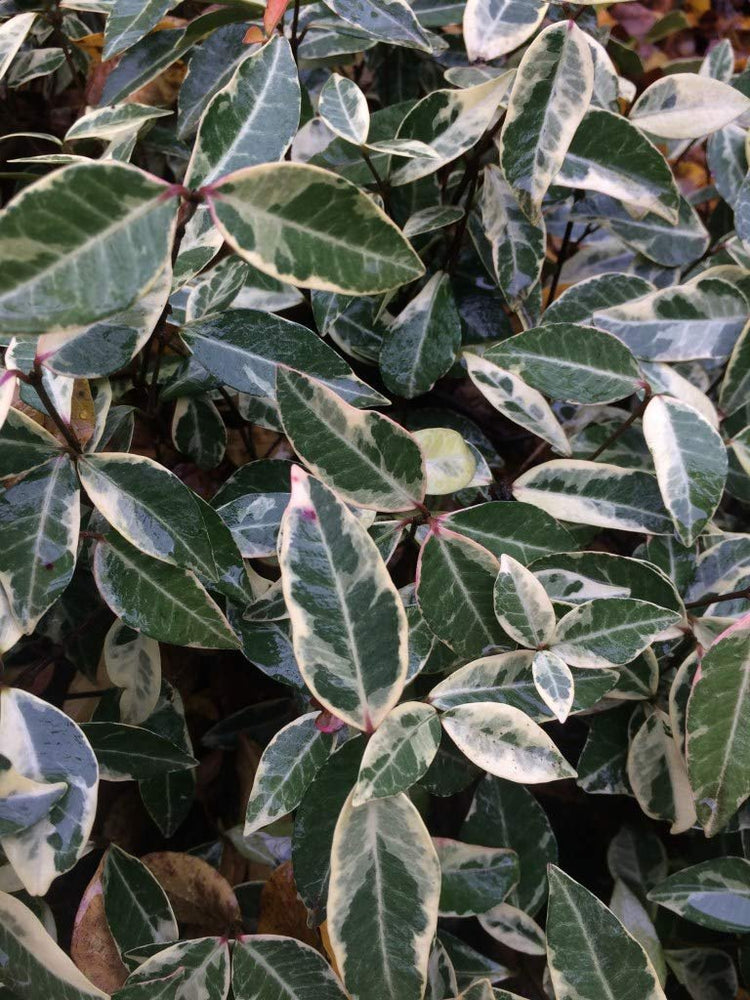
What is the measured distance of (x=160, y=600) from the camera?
0.66 meters

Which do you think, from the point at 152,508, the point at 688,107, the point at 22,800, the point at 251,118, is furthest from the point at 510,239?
the point at 22,800

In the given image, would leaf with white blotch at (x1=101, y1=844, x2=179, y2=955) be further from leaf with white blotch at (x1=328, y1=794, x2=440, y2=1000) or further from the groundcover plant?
leaf with white blotch at (x1=328, y1=794, x2=440, y2=1000)

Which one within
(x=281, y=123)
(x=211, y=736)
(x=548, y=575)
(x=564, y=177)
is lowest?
(x=211, y=736)

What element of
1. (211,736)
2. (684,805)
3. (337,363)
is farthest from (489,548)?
(211,736)

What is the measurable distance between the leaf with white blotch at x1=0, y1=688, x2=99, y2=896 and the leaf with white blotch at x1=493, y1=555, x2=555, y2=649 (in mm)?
342

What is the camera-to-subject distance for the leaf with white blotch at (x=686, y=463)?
711mm

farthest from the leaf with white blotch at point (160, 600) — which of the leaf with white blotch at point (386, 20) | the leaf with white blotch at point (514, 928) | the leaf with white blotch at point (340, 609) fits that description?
the leaf with white blotch at point (386, 20)

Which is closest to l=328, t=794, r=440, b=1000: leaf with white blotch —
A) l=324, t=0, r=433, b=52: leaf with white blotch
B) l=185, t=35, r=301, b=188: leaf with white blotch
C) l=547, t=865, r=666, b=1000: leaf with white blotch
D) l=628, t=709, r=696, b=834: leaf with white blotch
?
l=547, t=865, r=666, b=1000: leaf with white blotch

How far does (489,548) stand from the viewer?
28.3 inches

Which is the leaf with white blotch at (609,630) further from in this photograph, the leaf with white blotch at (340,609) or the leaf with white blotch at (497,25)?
the leaf with white blotch at (497,25)

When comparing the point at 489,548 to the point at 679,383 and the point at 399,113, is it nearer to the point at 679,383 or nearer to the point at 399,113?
the point at 679,383

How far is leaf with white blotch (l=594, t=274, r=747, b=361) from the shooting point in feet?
2.72

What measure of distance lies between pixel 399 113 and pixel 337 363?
0.37m

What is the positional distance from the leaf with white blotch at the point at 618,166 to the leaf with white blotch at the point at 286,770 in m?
0.56
